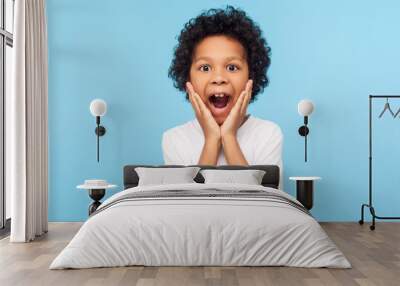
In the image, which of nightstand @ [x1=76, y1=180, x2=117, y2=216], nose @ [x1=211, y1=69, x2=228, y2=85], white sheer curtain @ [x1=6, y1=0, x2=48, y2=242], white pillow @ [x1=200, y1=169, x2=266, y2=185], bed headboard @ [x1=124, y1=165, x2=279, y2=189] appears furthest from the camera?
nose @ [x1=211, y1=69, x2=228, y2=85]

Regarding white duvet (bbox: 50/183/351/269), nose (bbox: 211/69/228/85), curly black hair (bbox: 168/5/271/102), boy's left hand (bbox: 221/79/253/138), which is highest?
curly black hair (bbox: 168/5/271/102)

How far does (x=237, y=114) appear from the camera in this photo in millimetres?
7328

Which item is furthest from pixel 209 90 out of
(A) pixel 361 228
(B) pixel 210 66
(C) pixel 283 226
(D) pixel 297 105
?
(C) pixel 283 226

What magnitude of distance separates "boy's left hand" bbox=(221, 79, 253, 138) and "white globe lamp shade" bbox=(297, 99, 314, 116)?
66 cm

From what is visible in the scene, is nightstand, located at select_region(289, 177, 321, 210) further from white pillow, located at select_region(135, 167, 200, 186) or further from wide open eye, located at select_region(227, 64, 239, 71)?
wide open eye, located at select_region(227, 64, 239, 71)

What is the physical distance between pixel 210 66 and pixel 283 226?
315 centimetres

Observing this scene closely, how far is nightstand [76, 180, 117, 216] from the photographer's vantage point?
6.83 m

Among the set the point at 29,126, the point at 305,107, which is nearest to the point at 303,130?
the point at 305,107

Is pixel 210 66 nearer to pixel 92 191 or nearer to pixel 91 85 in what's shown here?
pixel 91 85

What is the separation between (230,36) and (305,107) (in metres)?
1.31

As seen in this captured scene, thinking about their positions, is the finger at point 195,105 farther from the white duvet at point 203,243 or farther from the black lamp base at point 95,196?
the white duvet at point 203,243

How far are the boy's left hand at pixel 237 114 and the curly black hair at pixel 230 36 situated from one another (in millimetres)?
77

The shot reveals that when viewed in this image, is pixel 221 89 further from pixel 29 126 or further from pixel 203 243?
pixel 203 243

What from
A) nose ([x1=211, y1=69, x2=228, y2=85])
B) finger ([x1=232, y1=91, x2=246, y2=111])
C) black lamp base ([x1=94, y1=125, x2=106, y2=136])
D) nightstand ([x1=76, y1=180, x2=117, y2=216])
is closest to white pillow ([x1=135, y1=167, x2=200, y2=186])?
nightstand ([x1=76, y1=180, x2=117, y2=216])
